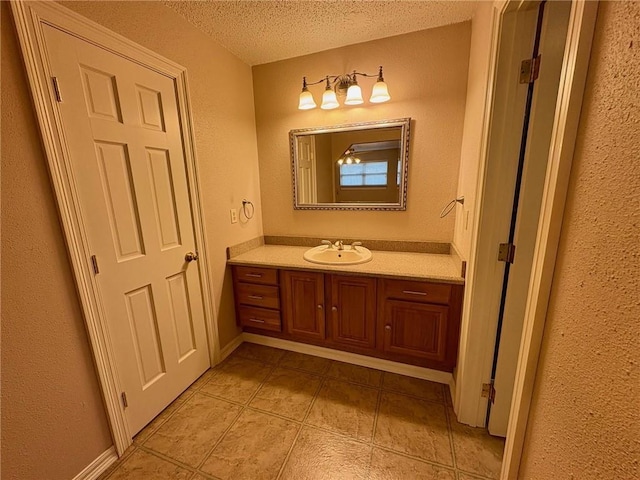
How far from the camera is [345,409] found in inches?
63.7

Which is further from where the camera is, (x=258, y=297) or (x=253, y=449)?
(x=258, y=297)

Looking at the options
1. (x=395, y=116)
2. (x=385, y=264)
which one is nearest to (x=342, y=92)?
(x=395, y=116)

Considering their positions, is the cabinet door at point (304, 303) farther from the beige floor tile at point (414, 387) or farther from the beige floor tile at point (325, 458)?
the beige floor tile at point (325, 458)

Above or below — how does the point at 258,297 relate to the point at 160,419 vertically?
above

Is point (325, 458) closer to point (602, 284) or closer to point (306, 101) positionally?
point (602, 284)

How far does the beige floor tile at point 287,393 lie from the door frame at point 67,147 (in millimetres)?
738

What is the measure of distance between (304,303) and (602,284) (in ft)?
5.53

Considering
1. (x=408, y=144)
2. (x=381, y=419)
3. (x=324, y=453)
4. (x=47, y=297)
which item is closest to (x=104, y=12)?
(x=47, y=297)

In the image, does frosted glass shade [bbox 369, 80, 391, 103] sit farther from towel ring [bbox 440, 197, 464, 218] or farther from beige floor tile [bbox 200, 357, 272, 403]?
beige floor tile [bbox 200, 357, 272, 403]

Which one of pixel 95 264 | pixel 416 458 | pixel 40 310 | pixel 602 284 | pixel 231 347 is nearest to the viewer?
pixel 602 284

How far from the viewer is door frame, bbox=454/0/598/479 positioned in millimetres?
518

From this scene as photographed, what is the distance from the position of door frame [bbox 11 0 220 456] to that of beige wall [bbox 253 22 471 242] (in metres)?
0.86

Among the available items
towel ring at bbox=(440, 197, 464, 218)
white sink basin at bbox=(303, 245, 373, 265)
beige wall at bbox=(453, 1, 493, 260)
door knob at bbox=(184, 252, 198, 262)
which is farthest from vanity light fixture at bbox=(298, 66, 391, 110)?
door knob at bbox=(184, 252, 198, 262)

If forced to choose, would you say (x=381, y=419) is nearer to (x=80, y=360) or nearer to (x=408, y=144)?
(x=80, y=360)
